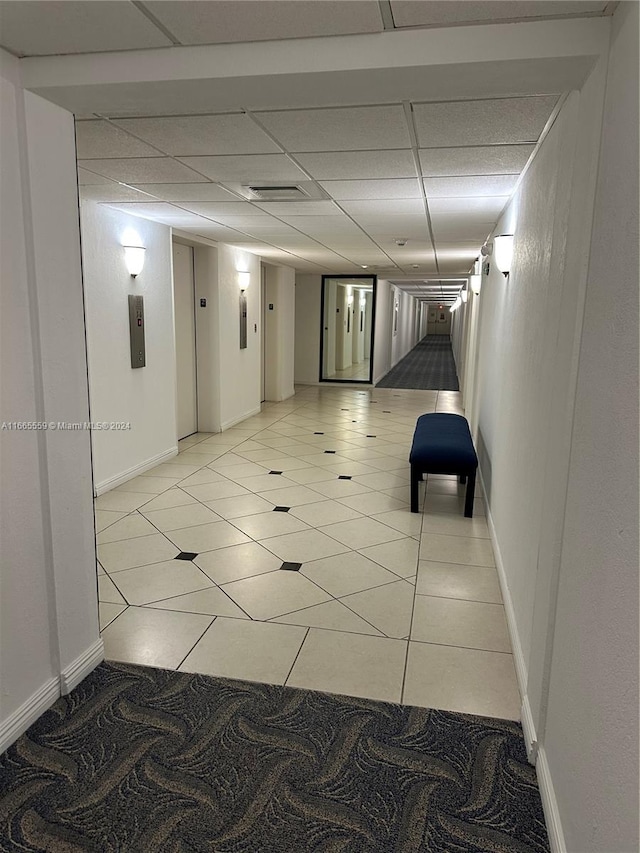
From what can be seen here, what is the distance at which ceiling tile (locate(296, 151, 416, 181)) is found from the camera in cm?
320

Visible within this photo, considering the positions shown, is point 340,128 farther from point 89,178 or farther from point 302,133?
point 89,178

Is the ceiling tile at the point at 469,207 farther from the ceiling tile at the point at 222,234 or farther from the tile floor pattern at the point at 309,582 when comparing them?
the tile floor pattern at the point at 309,582

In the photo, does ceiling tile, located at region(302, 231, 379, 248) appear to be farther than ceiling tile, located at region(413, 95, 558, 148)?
Yes

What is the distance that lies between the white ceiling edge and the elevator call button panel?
3.37 m

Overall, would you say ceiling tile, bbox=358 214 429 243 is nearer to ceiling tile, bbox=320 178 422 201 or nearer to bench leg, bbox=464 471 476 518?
ceiling tile, bbox=320 178 422 201

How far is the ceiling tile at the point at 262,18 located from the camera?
1.64m

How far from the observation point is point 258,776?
80.9 inches

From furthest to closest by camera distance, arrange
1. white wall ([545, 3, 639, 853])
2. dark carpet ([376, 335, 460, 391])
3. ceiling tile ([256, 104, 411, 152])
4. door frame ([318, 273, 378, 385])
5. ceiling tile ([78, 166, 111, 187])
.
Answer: dark carpet ([376, 335, 460, 391]) < door frame ([318, 273, 378, 385]) < ceiling tile ([78, 166, 111, 187]) < ceiling tile ([256, 104, 411, 152]) < white wall ([545, 3, 639, 853])

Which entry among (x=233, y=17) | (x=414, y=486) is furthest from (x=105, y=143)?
(x=414, y=486)

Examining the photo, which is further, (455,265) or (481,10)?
(455,265)

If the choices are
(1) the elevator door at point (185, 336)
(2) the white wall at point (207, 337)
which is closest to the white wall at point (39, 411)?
(1) the elevator door at point (185, 336)

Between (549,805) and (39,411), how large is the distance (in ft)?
7.50

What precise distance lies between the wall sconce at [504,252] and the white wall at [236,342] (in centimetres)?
421

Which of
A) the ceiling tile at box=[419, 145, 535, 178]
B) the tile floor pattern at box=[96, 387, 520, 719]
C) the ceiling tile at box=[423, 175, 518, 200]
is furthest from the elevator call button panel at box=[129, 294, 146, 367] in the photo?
the ceiling tile at box=[419, 145, 535, 178]
